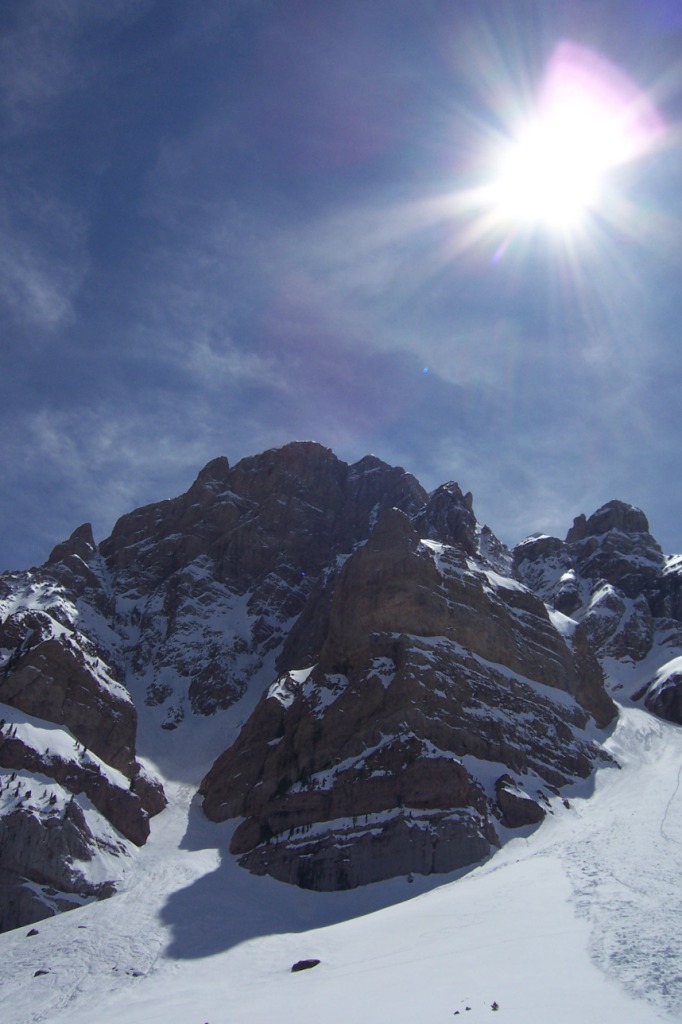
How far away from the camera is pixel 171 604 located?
136125 mm

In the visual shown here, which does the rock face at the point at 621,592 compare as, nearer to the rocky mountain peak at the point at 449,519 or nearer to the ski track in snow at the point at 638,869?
the ski track in snow at the point at 638,869

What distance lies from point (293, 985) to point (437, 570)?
56729 mm

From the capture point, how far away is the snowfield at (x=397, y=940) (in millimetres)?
31188

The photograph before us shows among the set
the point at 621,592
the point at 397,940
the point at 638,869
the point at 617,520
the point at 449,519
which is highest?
the point at 617,520

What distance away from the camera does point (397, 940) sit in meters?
47.2

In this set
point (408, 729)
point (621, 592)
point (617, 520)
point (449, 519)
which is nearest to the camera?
point (408, 729)

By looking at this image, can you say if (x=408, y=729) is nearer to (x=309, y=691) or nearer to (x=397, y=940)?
(x=309, y=691)

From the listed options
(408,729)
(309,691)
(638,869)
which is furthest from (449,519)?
(638,869)

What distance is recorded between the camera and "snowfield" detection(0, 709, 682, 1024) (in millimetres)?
31188

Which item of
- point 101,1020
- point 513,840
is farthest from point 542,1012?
point 513,840

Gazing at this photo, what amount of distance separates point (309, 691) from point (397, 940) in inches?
1697

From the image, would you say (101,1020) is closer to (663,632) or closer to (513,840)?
(513,840)

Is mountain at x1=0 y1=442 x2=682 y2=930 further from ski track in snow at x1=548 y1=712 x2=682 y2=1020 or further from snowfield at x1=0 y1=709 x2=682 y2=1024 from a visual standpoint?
ski track in snow at x1=548 y1=712 x2=682 y2=1020

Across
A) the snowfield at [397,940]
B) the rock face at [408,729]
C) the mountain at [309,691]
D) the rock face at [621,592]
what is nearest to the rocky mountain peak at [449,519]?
the mountain at [309,691]
